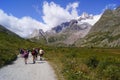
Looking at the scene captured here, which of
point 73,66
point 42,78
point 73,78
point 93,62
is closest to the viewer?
point 73,78

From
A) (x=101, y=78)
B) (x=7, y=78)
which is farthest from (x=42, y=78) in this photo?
(x=101, y=78)

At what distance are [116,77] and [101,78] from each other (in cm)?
148

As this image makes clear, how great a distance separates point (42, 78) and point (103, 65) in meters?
12.6

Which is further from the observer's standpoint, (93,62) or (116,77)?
(93,62)

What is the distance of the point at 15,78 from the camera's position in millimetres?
28766

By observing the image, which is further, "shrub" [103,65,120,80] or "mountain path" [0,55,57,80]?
"shrub" [103,65,120,80]

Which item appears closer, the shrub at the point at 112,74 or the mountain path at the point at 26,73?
the mountain path at the point at 26,73

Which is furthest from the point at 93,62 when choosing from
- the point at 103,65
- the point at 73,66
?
the point at 73,66

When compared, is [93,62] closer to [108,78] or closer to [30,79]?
[108,78]

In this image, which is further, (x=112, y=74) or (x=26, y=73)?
(x=26, y=73)

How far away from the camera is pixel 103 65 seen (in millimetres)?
39625

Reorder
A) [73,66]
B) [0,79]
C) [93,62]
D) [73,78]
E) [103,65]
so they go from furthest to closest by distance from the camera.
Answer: [93,62], [103,65], [73,66], [0,79], [73,78]

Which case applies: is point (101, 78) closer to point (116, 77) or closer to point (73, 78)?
point (116, 77)

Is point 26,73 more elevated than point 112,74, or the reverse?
point 26,73
